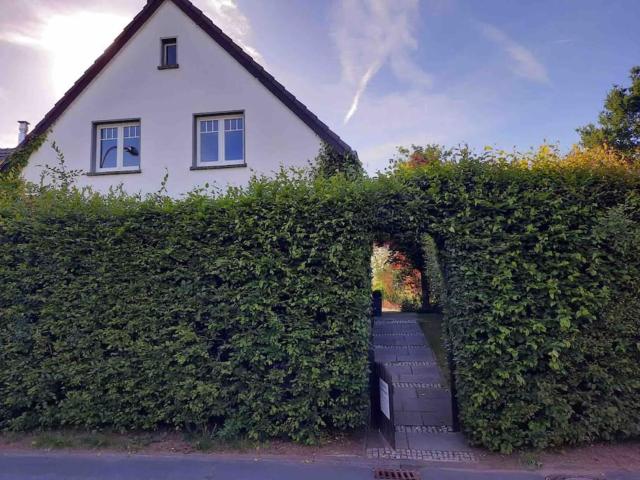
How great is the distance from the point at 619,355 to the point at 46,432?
706 centimetres

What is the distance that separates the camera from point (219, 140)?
11148 mm

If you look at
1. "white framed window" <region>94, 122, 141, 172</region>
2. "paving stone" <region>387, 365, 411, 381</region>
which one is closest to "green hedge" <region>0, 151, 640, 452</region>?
"paving stone" <region>387, 365, 411, 381</region>

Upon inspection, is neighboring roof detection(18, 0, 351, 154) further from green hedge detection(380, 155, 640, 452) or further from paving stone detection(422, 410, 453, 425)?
paving stone detection(422, 410, 453, 425)

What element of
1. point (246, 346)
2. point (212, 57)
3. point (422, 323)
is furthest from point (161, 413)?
point (212, 57)

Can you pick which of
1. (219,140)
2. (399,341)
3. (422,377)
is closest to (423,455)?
(422,377)

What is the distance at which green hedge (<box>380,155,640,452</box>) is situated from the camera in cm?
446

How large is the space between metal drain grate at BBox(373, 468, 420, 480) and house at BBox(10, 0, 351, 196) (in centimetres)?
759

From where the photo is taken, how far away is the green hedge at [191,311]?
4855 mm

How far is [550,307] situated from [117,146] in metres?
11.4

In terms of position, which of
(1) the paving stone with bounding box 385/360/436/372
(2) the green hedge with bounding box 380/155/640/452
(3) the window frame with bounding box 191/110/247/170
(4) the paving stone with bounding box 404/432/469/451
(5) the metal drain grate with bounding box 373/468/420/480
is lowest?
(5) the metal drain grate with bounding box 373/468/420/480

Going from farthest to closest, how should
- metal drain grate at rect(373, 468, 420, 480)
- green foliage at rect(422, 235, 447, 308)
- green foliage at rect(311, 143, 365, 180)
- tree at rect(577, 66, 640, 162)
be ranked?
tree at rect(577, 66, 640, 162) → green foliage at rect(311, 143, 365, 180) → green foliage at rect(422, 235, 447, 308) → metal drain grate at rect(373, 468, 420, 480)

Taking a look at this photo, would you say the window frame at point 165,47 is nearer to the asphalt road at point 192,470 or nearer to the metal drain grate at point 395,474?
the asphalt road at point 192,470

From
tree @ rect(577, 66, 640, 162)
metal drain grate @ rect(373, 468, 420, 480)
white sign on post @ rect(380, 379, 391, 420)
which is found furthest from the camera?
tree @ rect(577, 66, 640, 162)

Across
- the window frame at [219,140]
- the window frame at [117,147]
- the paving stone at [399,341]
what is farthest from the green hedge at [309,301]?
the window frame at [117,147]
